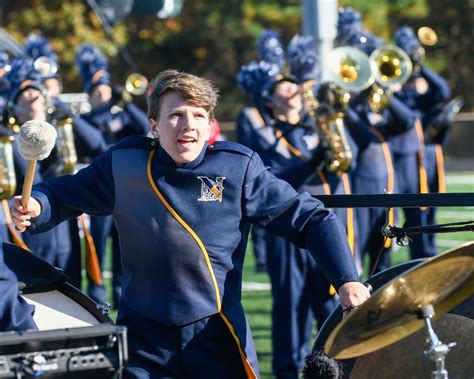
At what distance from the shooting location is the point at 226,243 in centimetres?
378

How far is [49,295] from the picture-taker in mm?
3793

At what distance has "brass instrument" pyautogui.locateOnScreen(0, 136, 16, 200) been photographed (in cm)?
669

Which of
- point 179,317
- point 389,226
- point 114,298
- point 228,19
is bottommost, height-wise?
point 114,298

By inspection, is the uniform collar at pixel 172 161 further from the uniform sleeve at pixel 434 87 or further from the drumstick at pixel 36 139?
the uniform sleeve at pixel 434 87

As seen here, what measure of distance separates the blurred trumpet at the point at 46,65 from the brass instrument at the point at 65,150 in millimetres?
1546

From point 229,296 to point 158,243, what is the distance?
274 millimetres

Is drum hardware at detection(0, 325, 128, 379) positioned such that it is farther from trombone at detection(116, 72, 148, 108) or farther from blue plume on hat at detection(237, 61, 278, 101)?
trombone at detection(116, 72, 148, 108)

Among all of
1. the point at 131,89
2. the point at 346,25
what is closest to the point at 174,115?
the point at 346,25

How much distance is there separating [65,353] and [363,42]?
8052 millimetres

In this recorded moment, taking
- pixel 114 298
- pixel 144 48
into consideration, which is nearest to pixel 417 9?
pixel 144 48

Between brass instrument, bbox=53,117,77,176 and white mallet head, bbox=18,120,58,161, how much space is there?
14.6ft

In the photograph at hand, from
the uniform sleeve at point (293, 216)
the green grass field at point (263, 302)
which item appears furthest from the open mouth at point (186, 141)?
the green grass field at point (263, 302)

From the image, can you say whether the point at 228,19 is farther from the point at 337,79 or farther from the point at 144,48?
the point at 337,79

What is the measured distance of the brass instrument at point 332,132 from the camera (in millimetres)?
7454
